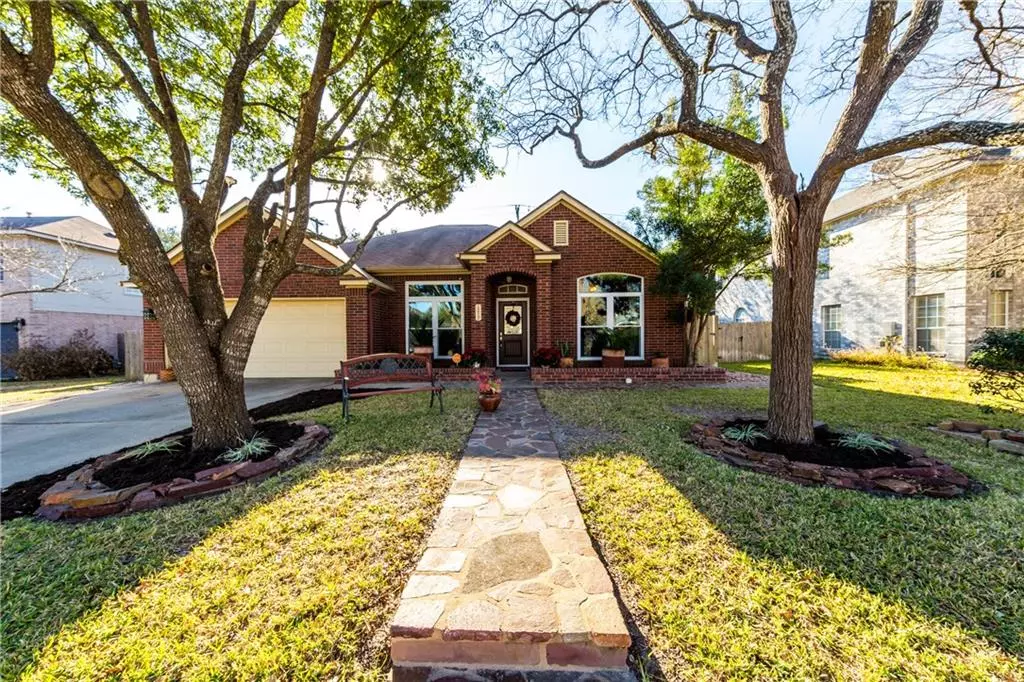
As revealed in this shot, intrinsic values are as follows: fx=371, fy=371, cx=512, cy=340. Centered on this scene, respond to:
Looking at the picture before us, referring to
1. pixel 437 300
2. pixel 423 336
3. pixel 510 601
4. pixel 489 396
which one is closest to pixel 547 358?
pixel 489 396

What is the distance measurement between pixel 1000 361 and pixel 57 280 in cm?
2830

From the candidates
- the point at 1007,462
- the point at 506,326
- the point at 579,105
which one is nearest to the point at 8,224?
the point at 506,326

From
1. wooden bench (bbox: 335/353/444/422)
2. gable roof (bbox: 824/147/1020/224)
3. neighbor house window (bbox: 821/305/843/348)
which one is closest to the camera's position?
gable roof (bbox: 824/147/1020/224)

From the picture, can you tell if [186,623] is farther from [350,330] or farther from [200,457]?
[350,330]

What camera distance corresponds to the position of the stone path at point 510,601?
74.7 inches

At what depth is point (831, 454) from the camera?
14.3 ft

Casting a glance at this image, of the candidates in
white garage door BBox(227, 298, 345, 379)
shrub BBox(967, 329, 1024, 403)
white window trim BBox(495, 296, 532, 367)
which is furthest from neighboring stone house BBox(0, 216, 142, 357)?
shrub BBox(967, 329, 1024, 403)

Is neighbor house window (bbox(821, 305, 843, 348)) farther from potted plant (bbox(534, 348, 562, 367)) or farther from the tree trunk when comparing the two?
the tree trunk

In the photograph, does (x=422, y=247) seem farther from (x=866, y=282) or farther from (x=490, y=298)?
(x=866, y=282)

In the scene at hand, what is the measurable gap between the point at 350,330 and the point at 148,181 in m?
5.67

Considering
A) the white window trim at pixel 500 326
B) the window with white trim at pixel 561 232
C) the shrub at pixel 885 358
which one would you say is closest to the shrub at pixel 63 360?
the white window trim at pixel 500 326

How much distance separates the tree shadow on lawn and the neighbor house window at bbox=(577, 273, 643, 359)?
698cm

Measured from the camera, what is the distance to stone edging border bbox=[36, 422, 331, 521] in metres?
3.47

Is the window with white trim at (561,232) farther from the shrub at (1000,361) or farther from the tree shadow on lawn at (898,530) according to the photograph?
the shrub at (1000,361)
